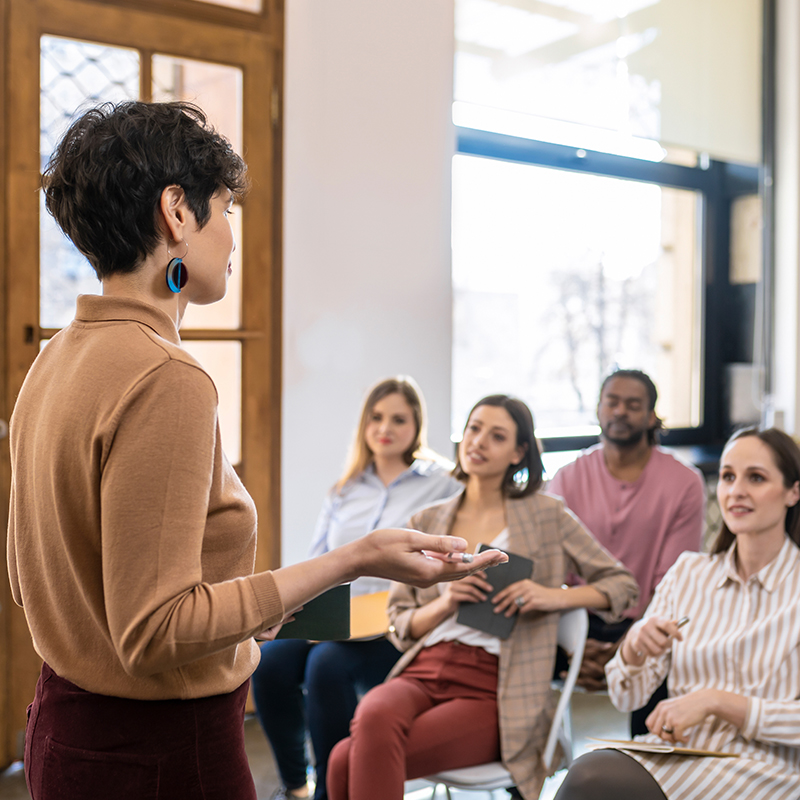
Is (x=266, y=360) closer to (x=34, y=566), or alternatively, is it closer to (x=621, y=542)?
(x=621, y=542)

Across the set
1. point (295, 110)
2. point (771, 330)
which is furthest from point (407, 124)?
point (771, 330)

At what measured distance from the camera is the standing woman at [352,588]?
2344mm

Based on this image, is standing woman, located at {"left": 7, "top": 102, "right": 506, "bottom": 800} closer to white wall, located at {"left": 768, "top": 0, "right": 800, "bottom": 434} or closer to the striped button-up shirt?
the striped button-up shirt

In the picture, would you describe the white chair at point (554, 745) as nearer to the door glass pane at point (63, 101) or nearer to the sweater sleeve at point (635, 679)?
the sweater sleeve at point (635, 679)

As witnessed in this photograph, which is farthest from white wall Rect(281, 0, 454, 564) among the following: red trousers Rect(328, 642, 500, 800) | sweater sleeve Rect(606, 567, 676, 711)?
sweater sleeve Rect(606, 567, 676, 711)

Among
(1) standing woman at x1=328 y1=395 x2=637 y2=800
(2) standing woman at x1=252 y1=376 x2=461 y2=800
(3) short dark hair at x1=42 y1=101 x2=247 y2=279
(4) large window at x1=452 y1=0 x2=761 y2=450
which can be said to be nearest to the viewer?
(3) short dark hair at x1=42 y1=101 x2=247 y2=279

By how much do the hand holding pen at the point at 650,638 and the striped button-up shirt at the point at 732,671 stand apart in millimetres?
38

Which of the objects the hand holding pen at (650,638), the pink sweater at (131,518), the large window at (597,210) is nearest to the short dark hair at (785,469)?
the hand holding pen at (650,638)

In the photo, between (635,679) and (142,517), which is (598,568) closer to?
(635,679)

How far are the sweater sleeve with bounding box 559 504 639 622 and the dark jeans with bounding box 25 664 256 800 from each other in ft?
4.84

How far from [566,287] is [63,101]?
7.85 ft

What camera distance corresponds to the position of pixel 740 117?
4430mm

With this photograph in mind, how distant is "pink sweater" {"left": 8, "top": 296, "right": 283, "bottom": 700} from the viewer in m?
0.75

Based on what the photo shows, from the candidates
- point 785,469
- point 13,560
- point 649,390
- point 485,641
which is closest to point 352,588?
point 485,641
